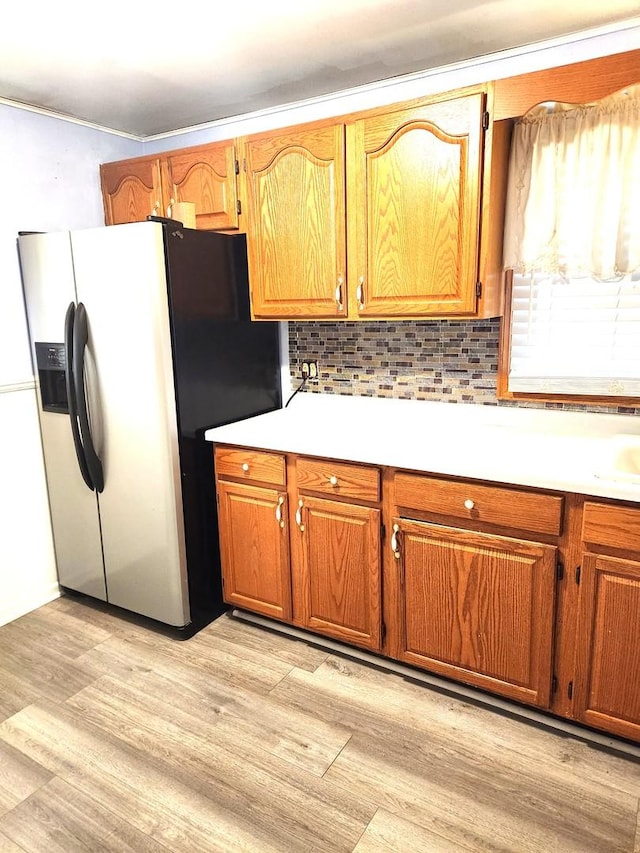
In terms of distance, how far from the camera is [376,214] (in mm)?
2125

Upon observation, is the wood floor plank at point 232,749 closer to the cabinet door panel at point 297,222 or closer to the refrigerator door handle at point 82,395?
the refrigerator door handle at point 82,395

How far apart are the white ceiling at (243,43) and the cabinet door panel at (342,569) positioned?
1653 millimetres

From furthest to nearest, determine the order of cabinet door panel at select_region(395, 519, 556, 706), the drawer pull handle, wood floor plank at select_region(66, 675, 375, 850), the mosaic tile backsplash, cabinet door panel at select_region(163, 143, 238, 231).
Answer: cabinet door panel at select_region(163, 143, 238, 231)
the mosaic tile backsplash
the drawer pull handle
cabinet door panel at select_region(395, 519, 556, 706)
wood floor plank at select_region(66, 675, 375, 850)

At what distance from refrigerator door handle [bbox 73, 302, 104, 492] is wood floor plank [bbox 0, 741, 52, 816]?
1.05 metres

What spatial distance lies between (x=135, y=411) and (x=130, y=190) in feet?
3.87

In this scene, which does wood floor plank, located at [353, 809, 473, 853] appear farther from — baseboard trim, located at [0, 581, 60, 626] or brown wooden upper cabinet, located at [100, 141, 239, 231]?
brown wooden upper cabinet, located at [100, 141, 239, 231]

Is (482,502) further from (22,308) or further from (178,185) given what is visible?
(22,308)

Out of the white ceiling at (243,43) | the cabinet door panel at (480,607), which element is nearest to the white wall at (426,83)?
the white ceiling at (243,43)

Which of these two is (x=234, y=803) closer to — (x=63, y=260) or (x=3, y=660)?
(x=3, y=660)

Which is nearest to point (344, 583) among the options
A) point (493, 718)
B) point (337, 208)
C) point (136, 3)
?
point (493, 718)

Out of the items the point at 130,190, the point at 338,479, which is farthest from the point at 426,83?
the point at 338,479

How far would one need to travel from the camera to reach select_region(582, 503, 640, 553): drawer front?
1626 millimetres

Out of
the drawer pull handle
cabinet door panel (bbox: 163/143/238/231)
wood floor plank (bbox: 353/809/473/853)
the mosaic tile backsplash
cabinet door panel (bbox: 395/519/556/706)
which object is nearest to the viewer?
wood floor plank (bbox: 353/809/473/853)

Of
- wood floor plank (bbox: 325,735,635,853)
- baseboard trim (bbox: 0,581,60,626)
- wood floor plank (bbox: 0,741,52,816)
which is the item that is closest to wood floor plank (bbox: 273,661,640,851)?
wood floor plank (bbox: 325,735,635,853)
